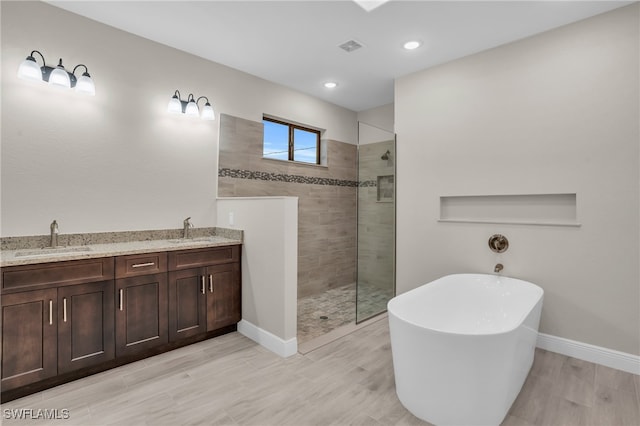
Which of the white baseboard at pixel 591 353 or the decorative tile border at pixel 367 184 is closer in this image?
the white baseboard at pixel 591 353

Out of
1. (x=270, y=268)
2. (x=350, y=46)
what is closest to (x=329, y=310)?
(x=270, y=268)

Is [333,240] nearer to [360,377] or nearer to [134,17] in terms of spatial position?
[360,377]

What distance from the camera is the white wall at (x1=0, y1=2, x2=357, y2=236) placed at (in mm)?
2250

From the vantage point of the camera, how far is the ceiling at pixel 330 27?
2.37m

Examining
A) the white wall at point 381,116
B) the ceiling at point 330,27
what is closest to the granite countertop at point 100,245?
the ceiling at point 330,27

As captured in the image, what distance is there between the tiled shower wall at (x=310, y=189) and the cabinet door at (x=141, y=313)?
4.09 feet

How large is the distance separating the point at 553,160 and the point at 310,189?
2.69 m

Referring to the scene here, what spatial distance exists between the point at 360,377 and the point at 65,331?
80.6 inches

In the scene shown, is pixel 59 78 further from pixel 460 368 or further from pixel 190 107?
pixel 460 368

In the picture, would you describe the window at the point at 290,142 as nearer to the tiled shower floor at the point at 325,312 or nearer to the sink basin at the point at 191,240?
the sink basin at the point at 191,240

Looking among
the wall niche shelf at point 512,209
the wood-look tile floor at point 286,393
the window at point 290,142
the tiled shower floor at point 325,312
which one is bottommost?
the wood-look tile floor at point 286,393

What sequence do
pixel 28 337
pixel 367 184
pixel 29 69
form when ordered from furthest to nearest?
pixel 367 184 < pixel 29 69 < pixel 28 337

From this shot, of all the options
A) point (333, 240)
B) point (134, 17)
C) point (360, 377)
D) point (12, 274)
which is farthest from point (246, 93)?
point (360, 377)

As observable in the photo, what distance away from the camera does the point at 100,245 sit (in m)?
2.54
